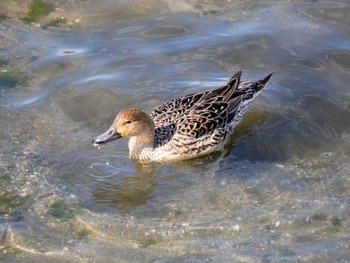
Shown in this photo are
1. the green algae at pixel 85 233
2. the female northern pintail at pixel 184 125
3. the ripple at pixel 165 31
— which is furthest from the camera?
the ripple at pixel 165 31

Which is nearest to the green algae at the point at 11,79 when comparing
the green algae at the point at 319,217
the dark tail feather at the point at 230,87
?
the dark tail feather at the point at 230,87

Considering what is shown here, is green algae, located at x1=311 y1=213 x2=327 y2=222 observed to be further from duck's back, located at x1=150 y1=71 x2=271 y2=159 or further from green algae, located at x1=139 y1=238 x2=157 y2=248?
duck's back, located at x1=150 y1=71 x2=271 y2=159

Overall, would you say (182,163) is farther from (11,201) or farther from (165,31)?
(165,31)

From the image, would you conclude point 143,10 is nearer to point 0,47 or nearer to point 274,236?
point 0,47

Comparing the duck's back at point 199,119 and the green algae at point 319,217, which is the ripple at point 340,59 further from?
the green algae at point 319,217

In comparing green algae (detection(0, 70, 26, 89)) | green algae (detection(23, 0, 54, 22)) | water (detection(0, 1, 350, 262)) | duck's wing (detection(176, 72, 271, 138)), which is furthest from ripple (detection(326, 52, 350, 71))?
green algae (detection(23, 0, 54, 22))

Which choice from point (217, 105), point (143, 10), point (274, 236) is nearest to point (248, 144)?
point (217, 105)

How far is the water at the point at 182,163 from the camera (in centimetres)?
816

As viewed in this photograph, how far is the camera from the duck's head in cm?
966

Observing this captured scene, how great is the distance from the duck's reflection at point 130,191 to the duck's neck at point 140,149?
0.26 meters

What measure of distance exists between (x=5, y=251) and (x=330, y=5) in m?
6.79

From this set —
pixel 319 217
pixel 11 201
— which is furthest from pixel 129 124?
pixel 319 217

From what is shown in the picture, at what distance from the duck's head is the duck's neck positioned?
7cm

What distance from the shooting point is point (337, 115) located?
10.4m
